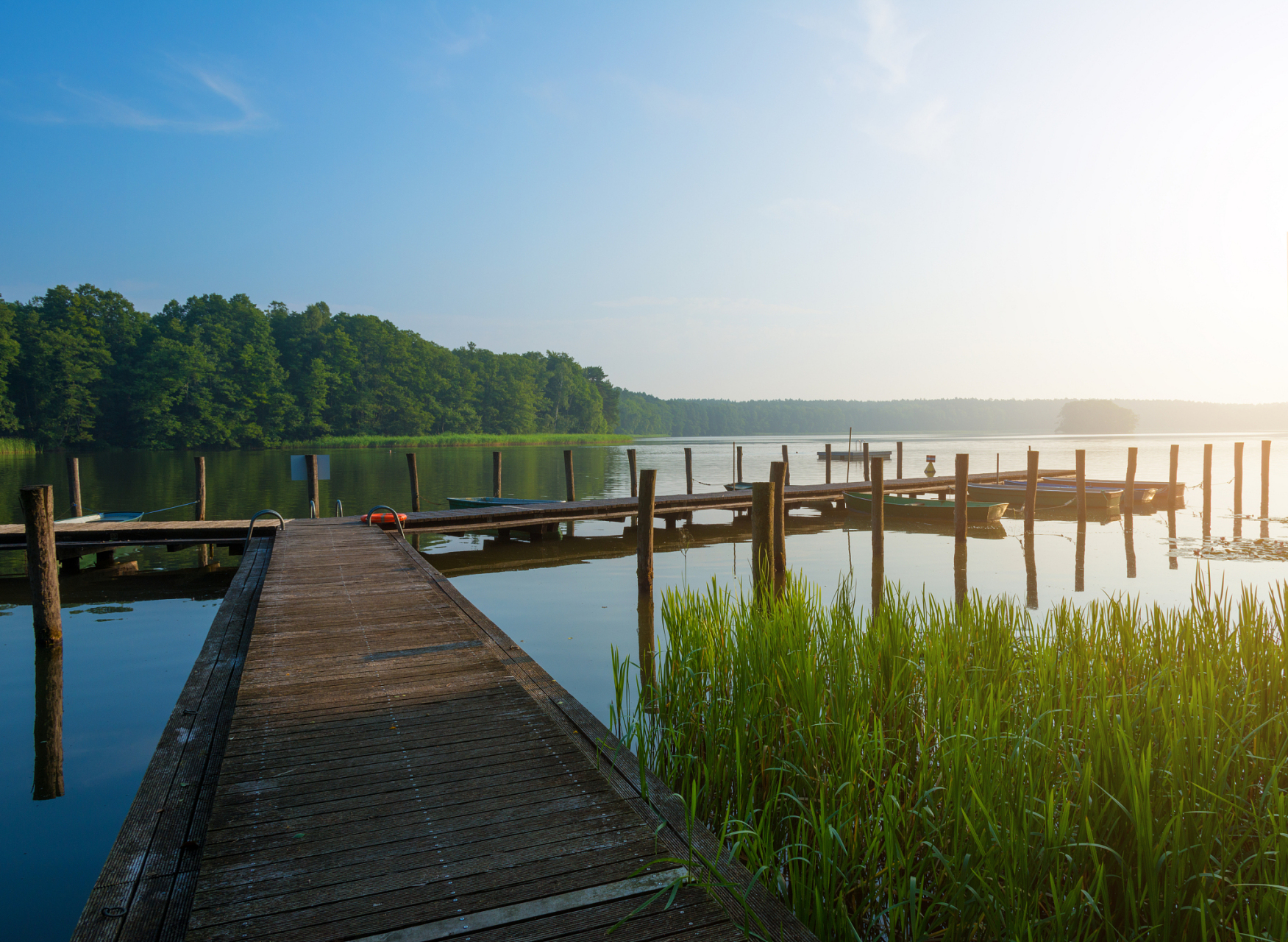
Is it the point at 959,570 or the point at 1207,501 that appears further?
the point at 1207,501

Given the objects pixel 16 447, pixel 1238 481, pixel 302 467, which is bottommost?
pixel 1238 481

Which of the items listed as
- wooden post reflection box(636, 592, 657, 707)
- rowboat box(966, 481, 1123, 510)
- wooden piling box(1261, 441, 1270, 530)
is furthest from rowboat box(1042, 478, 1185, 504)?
wooden post reflection box(636, 592, 657, 707)

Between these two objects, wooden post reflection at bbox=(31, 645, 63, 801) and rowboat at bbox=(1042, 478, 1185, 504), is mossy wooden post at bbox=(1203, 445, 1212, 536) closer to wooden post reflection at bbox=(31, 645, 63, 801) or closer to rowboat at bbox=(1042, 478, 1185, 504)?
rowboat at bbox=(1042, 478, 1185, 504)

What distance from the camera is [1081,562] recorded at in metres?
15.1

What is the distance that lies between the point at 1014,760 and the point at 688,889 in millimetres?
1431

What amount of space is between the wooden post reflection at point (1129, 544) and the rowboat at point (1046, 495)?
103 centimetres

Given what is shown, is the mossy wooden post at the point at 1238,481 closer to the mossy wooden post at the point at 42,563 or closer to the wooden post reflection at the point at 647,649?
the wooden post reflection at the point at 647,649

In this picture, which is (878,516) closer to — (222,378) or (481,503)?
(481,503)

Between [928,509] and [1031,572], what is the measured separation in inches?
246

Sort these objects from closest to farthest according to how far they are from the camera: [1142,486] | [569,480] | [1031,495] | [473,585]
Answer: [473,585], [1031,495], [569,480], [1142,486]

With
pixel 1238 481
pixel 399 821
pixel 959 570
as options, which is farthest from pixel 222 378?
pixel 399 821

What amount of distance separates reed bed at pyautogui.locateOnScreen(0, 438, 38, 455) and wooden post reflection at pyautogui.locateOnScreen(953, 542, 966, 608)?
190 ft

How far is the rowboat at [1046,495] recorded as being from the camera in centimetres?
2172

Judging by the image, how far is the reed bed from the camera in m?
47.8
